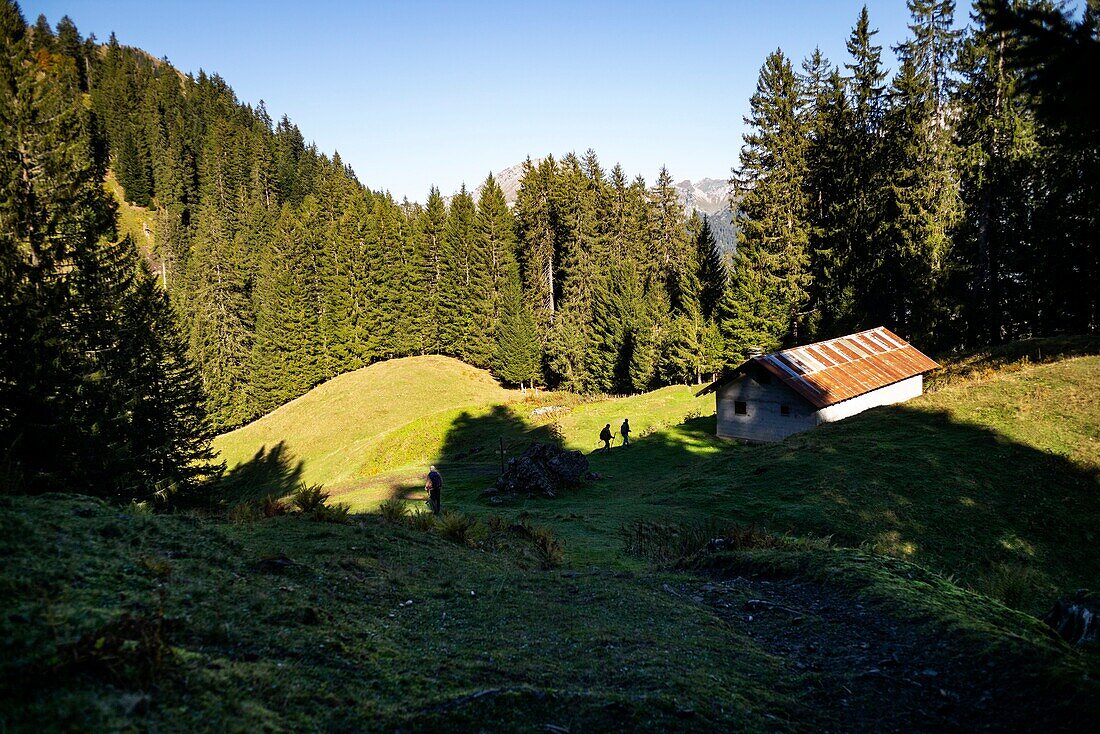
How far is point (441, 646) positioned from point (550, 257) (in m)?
65.2

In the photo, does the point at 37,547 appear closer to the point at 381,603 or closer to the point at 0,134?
the point at 381,603

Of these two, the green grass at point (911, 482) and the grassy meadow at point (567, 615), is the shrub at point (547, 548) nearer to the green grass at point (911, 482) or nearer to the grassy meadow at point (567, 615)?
the grassy meadow at point (567, 615)

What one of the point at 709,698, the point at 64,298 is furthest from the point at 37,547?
the point at 64,298

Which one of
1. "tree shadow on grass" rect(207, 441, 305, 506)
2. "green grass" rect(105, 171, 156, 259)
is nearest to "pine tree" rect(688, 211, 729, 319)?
"tree shadow on grass" rect(207, 441, 305, 506)

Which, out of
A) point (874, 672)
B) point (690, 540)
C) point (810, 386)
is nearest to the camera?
point (874, 672)

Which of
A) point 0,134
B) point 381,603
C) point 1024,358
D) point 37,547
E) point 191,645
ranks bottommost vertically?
point 381,603

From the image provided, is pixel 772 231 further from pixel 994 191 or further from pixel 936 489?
pixel 936 489

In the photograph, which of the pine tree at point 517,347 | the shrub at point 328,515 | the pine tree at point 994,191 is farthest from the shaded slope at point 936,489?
the pine tree at point 517,347

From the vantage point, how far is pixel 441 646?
22.5 ft

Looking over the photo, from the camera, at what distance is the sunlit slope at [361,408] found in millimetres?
56888

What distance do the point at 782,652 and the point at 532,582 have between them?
14.9 ft

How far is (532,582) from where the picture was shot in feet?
35.4

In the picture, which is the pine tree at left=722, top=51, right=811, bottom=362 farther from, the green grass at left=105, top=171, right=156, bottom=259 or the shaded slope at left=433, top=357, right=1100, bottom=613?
the green grass at left=105, top=171, right=156, bottom=259

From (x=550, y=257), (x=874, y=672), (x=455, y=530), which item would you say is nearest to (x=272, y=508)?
(x=455, y=530)
